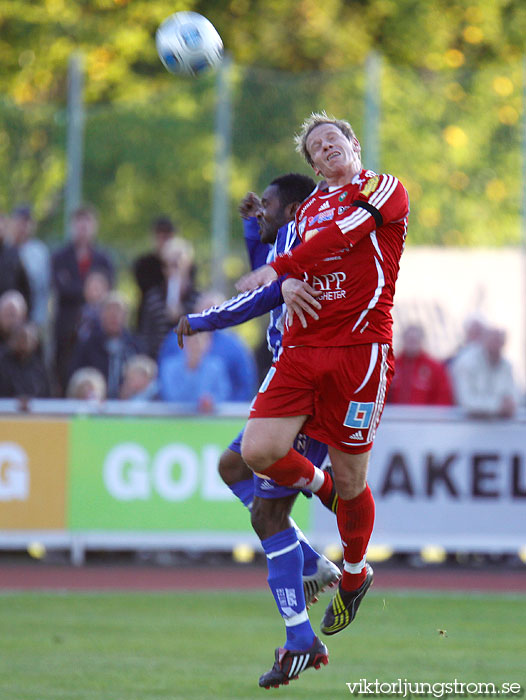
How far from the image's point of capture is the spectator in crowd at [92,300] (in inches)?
567

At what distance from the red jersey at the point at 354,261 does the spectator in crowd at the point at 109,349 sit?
722cm

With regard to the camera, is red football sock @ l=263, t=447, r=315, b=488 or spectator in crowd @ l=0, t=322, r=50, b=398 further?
spectator in crowd @ l=0, t=322, r=50, b=398

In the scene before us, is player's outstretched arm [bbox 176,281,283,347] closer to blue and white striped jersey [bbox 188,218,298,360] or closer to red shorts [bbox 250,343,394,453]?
blue and white striped jersey [bbox 188,218,298,360]

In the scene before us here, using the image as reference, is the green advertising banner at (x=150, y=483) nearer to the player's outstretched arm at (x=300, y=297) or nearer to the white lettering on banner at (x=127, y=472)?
the white lettering on banner at (x=127, y=472)

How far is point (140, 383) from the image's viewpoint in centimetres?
1394

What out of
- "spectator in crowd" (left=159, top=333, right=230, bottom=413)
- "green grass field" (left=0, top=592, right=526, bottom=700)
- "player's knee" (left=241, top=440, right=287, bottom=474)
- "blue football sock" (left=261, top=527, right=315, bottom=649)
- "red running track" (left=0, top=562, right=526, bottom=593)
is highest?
"player's knee" (left=241, top=440, right=287, bottom=474)

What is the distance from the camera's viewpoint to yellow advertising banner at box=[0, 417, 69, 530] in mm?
13289

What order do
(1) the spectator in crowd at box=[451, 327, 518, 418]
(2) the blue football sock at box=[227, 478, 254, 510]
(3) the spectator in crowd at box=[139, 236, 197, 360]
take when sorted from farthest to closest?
(3) the spectator in crowd at box=[139, 236, 197, 360]
(1) the spectator in crowd at box=[451, 327, 518, 418]
(2) the blue football sock at box=[227, 478, 254, 510]

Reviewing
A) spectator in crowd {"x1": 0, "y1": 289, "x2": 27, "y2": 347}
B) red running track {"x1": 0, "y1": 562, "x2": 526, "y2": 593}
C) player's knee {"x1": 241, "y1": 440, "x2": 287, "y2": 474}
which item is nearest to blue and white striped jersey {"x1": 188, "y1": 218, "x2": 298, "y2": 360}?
Answer: player's knee {"x1": 241, "y1": 440, "x2": 287, "y2": 474}

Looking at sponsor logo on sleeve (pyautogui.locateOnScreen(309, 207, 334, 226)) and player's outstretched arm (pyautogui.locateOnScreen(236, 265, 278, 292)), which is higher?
sponsor logo on sleeve (pyautogui.locateOnScreen(309, 207, 334, 226))

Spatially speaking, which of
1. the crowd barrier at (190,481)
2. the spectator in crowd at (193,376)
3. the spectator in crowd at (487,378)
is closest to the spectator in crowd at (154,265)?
the spectator in crowd at (193,376)

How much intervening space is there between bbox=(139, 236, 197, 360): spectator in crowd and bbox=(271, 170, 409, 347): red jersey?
768 cm

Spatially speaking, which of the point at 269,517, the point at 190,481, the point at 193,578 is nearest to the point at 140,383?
the point at 190,481

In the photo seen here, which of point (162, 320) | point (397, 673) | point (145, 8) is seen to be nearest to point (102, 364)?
point (162, 320)
